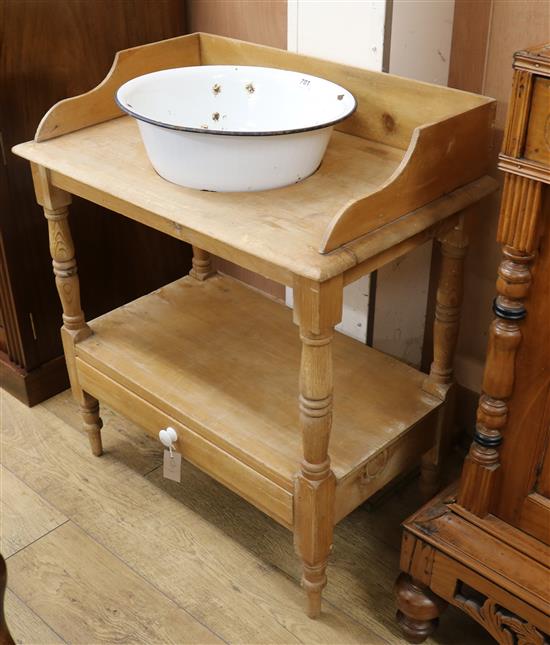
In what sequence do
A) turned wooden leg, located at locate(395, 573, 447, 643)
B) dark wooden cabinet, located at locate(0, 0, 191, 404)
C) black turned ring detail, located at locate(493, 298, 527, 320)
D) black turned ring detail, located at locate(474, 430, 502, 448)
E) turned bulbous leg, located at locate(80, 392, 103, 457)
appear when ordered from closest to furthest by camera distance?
black turned ring detail, located at locate(493, 298, 527, 320)
black turned ring detail, located at locate(474, 430, 502, 448)
turned wooden leg, located at locate(395, 573, 447, 643)
dark wooden cabinet, located at locate(0, 0, 191, 404)
turned bulbous leg, located at locate(80, 392, 103, 457)

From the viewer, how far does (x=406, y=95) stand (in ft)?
4.80

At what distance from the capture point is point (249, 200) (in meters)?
1.34

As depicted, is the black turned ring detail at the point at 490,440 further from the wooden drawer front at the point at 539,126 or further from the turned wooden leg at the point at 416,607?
the wooden drawer front at the point at 539,126

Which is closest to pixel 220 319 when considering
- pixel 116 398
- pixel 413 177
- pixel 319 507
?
pixel 116 398

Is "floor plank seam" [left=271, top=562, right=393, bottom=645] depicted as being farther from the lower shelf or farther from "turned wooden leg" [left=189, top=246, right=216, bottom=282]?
"turned wooden leg" [left=189, top=246, right=216, bottom=282]

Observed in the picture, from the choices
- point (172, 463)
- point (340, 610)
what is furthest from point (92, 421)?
point (340, 610)

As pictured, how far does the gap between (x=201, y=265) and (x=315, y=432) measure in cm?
69

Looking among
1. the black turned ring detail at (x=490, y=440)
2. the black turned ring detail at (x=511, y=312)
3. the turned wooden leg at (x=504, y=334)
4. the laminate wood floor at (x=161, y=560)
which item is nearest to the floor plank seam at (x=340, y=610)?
the laminate wood floor at (x=161, y=560)

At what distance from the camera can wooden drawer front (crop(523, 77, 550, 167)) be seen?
1.02 meters

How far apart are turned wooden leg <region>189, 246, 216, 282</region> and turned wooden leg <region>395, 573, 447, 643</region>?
785mm

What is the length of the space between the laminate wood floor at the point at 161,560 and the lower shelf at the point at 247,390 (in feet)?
0.68

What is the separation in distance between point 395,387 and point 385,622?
417 millimetres

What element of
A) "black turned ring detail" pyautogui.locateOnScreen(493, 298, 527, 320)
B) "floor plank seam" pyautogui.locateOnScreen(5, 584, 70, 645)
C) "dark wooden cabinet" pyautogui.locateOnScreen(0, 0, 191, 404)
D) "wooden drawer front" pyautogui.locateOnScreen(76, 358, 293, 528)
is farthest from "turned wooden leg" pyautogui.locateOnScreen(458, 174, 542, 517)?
"dark wooden cabinet" pyautogui.locateOnScreen(0, 0, 191, 404)

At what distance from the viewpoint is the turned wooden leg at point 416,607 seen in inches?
56.6
